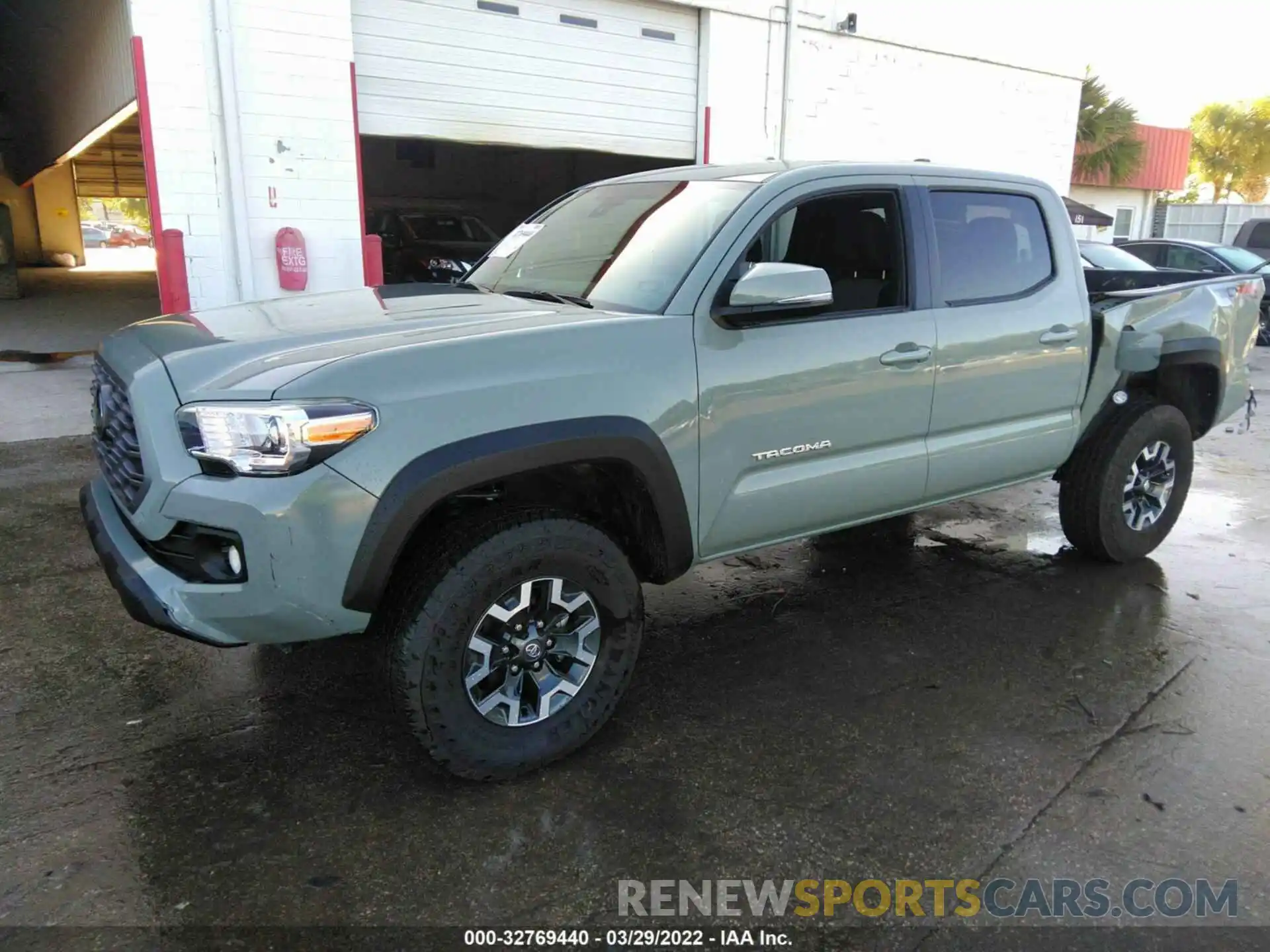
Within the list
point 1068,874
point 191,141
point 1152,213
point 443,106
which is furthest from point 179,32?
point 1152,213

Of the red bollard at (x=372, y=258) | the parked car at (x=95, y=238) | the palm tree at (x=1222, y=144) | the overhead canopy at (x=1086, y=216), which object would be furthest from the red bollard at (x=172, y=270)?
the palm tree at (x=1222, y=144)

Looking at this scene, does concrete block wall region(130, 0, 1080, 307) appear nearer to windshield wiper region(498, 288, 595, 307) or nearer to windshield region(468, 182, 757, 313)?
windshield region(468, 182, 757, 313)

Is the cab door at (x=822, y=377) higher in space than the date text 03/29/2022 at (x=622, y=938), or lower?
higher

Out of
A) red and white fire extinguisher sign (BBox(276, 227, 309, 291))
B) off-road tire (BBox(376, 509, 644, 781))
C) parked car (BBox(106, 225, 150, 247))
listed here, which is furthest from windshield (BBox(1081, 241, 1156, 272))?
parked car (BBox(106, 225, 150, 247))

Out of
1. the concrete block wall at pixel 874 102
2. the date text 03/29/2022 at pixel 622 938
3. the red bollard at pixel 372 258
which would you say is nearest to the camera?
the date text 03/29/2022 at pixel 622 938

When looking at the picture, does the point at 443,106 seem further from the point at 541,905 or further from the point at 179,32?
the point at 541,905

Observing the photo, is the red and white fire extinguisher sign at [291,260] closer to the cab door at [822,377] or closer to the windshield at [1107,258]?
the cab door at [822,377]

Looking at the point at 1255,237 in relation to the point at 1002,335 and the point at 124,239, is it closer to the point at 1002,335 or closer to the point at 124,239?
the point at 1002,335

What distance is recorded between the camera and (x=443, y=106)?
948 cm

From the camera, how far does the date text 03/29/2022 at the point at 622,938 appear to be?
230 cm

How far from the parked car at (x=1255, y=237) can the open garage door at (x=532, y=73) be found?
11648 mm

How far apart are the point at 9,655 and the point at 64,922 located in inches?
72.3

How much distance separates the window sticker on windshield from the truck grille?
1728 mm

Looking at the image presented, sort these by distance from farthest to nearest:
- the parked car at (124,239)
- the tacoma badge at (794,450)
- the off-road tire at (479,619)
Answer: the parked car at (124,239) → the tacoma badge at (794,450) → the off-road tire at (479,619)
